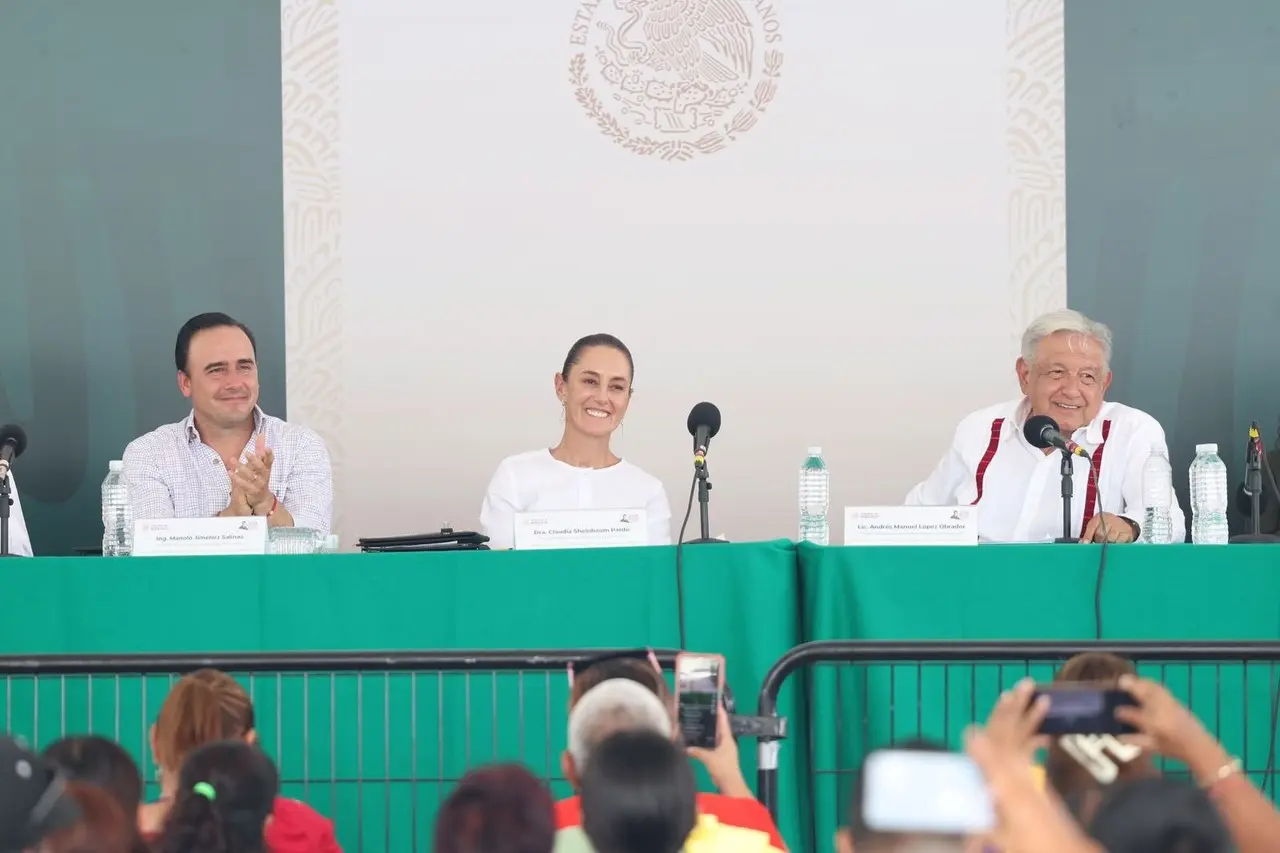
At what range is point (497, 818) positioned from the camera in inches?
64.5

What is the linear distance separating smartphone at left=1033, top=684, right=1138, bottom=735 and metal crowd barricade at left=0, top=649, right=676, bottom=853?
1530 millimetres

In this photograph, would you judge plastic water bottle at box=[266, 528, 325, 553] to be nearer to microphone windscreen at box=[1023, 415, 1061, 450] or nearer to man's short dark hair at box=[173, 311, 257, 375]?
man's short dark hair at box=[173, 311, 257, 375]

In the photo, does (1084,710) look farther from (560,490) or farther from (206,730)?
(560,490)

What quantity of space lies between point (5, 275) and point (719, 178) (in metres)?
2.43

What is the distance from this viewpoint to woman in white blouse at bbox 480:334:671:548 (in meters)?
4.67

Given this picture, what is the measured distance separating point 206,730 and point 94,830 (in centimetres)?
65

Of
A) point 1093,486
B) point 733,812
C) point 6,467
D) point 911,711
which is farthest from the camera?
point 1093,486

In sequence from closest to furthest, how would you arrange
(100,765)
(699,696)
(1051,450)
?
(100,765), (699,696), (1051,450)

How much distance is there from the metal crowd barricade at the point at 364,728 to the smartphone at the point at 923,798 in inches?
70.0

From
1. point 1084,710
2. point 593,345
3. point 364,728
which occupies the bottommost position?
point 364,728

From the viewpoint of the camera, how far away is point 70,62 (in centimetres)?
553

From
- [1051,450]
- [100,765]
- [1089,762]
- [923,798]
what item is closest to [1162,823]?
[923,798]

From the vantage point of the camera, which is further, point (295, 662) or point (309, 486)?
point (309, 486)

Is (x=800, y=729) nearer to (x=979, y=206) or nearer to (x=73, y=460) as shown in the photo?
(x=979, y=206)
